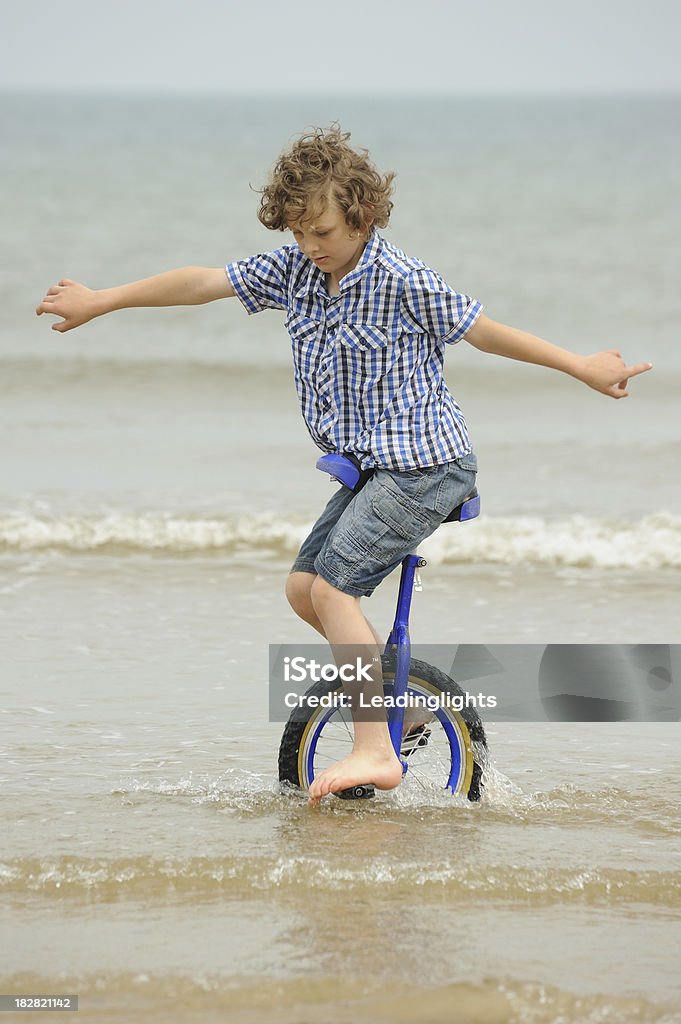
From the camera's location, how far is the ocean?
3172 millimetres

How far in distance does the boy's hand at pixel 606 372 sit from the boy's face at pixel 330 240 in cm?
70

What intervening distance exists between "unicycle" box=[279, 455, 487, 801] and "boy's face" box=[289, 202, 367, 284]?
79 cm

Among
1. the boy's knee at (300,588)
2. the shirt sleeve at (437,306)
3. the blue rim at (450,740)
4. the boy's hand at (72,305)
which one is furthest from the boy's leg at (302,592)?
the boy's hand at (72,305)

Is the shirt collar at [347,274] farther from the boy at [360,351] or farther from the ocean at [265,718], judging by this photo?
the ocean at [265,718]

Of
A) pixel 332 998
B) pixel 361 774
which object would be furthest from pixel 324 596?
pixel 332 998

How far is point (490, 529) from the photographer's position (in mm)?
8312

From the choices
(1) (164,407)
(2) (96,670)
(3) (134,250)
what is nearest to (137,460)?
(1) (164,407)

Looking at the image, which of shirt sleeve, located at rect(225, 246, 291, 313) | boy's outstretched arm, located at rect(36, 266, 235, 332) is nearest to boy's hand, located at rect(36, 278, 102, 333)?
boy's outstretched arm, located at rect(36, 266, 235, 332)

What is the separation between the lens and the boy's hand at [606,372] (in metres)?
3.76

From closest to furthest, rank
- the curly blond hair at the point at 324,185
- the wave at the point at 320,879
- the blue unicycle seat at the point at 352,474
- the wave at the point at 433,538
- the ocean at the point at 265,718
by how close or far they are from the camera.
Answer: the ocean at the point at 265,718
the wave at the point at 320,879
the curly blond hair at the point at 324,185
the blue unicycle seat at the point at 352,474
the wave at the point at 433,538

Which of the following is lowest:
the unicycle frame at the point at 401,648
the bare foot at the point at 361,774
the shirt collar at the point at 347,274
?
the bare foot at the point at 361,774

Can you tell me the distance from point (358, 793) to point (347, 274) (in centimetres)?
156

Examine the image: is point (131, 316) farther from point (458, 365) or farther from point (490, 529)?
point (490, 529)

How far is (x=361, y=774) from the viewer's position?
13.1 ft
